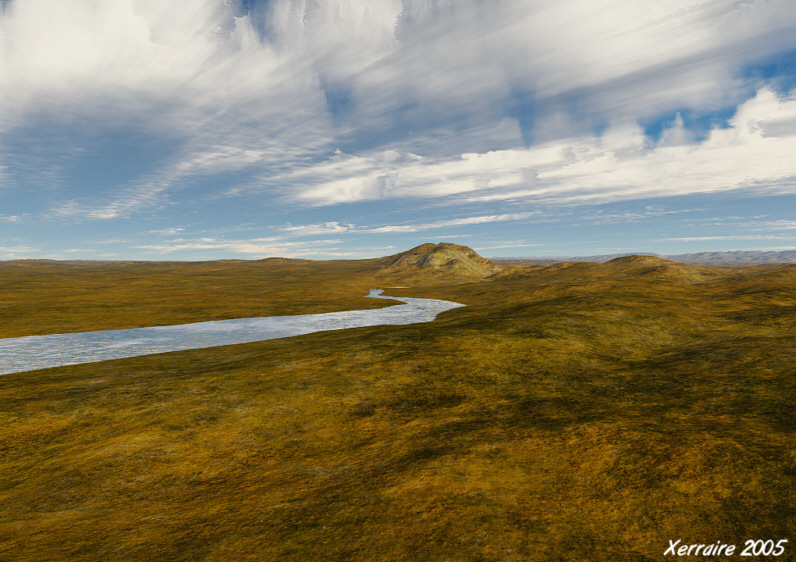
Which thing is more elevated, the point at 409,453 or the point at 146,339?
the point at 146,339

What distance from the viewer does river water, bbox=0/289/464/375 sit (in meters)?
48.1

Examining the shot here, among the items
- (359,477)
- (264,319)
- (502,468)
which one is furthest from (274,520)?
(264,319)

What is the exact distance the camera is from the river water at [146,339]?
48138 millimetres

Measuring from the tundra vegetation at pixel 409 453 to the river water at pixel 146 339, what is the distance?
11543 mm

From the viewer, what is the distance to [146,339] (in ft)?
203

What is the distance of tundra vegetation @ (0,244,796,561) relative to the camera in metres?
11.5

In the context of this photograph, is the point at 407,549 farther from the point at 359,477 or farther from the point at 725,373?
the point at 725,373

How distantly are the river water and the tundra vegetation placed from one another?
11.5m

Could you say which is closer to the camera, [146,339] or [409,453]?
[409,453]

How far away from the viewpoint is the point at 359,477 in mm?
15773

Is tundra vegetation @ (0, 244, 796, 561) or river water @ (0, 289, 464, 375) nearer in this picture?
tundra vegetation @ (0, 244, 796, 561)

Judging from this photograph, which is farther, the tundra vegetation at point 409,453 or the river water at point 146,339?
the river water at point 146,339

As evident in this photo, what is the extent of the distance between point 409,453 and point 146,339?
196ft

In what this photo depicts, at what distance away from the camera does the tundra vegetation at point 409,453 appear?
37.6 ft
